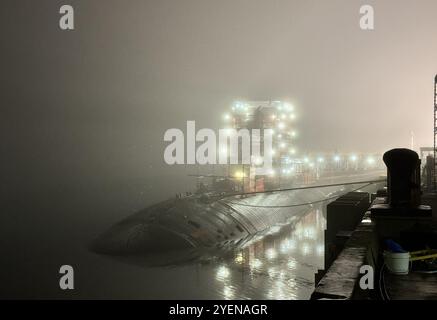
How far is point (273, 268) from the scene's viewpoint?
3728cm

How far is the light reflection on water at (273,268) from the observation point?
3064 centimetres

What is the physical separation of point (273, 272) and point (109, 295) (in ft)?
49.4

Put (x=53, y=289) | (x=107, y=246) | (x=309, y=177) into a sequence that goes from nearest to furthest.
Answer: (x=53, y=289) < (x=107, y=246) < (x=309, y=177)

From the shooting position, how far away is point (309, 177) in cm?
10831

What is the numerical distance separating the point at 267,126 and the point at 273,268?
43.7m

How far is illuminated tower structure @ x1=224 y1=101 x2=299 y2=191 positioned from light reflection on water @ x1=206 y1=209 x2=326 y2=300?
62.1 ft

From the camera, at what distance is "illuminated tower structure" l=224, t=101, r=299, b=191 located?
7255 centimetres

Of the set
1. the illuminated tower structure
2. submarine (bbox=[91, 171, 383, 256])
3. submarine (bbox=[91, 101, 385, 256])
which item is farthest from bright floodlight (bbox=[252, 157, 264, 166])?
submarine (bbox=[91, 171, 383, 256])

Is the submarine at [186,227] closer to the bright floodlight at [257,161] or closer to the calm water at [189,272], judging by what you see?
the calm water at [189,272]

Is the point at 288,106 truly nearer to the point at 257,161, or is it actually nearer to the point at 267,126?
A: the point at 267,126

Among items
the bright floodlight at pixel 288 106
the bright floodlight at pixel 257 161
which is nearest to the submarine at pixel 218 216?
the bright floodlight at pixel 257 161
